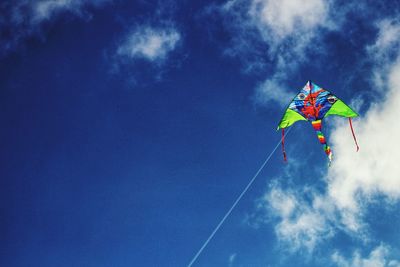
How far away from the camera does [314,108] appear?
48.8ft

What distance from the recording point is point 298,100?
14.7m

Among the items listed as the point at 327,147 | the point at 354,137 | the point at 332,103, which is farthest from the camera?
the point at 332,103

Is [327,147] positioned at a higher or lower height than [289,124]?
lower

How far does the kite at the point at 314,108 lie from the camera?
14.1 meters

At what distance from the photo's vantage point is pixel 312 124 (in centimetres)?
1474

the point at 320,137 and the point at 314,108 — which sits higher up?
the point at 314,108

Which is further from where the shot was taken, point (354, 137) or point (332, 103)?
point (332, 103)

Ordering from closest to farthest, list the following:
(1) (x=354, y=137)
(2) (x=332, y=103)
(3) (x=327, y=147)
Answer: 1. (1) (x=354, y=137)
2. (3) (x=327, y=147)
3. (2) (x=332, y=103)

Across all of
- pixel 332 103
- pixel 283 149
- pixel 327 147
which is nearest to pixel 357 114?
pixel 332 103

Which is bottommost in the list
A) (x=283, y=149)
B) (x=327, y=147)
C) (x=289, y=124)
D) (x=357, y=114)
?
(x=283, y=149)

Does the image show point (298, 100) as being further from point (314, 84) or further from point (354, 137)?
point (354, 137)

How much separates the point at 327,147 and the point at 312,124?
1701 mm

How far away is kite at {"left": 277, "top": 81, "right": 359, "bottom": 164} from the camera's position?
46.2ft

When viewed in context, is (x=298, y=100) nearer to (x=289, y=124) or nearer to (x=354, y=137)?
(x=289, y=124)
